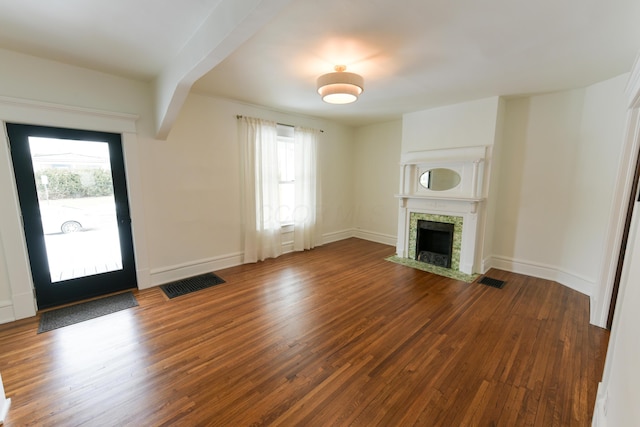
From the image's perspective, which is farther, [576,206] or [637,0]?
[576,206]

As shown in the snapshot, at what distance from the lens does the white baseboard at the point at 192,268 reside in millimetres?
3484

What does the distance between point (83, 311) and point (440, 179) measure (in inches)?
200

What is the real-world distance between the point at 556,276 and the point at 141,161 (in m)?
5.76

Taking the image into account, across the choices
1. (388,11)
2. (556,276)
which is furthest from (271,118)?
Answer: (556,276)

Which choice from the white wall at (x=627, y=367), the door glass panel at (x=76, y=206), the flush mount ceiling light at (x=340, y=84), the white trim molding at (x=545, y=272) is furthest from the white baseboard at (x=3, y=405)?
the white trim molding at (x=545, y=272)

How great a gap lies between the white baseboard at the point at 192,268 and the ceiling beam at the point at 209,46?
188 cm

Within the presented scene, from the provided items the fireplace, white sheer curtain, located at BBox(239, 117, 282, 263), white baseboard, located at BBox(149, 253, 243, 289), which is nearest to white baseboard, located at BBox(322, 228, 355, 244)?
white sheer curtain, located at BBox(239, 117, 282, 263)

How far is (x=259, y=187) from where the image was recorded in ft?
14.1

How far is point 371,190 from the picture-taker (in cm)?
584

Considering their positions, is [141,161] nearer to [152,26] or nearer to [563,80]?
[152,26]

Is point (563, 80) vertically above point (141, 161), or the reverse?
point (563, 80)

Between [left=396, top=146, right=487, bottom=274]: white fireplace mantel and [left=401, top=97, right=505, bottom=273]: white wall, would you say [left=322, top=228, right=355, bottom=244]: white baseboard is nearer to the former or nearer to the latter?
[left=396, top=146, right=487, bottom=274]: white fireplace mantel

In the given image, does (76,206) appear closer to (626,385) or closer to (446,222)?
(626,385)

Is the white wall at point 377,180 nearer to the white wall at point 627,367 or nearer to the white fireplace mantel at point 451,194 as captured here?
the white fireplace mantel at point 451,194
